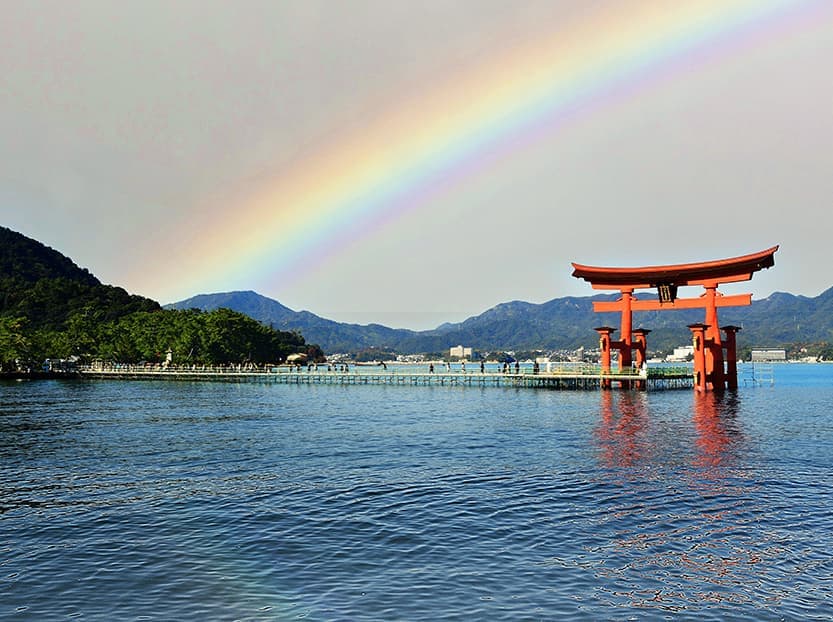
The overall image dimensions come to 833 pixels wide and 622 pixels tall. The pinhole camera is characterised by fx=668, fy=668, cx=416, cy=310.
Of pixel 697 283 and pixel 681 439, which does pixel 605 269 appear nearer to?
pixel 697 283

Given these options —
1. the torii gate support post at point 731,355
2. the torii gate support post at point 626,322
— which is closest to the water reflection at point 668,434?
the torii gate support post at point 626,322

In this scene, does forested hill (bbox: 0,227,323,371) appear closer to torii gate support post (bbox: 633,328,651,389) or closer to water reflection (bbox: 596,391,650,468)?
torii gate support post (bbox: 633,328,651,389)

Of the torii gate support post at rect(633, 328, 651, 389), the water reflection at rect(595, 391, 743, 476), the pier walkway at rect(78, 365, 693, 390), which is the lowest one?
the water reflection at rect(595, 391, 743, 476)

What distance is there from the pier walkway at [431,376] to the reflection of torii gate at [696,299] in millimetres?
2837

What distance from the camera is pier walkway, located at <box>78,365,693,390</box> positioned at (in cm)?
6838

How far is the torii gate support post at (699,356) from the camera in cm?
5869

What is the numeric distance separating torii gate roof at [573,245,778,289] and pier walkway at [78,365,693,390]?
9.17 meters

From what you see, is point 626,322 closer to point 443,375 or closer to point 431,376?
point 443,375

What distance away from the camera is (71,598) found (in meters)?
11.2

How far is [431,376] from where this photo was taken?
286 ft

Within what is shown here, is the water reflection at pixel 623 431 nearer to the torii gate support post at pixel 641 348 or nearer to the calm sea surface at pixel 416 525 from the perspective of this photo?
the calm sea surface at pixel 416 525

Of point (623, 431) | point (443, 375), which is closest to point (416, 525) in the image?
point (623, 431)

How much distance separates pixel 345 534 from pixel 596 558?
5392mm

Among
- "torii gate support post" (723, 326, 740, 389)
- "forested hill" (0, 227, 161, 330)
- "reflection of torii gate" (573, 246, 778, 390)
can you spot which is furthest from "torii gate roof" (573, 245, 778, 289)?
"forested hill" (0, 227, 161, 330)
